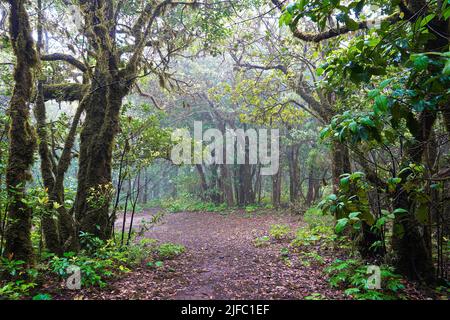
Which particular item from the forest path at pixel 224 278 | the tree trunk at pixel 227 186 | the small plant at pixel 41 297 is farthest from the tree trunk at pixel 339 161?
the tree trunk at pixel 227 186

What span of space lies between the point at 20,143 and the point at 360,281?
5.61m

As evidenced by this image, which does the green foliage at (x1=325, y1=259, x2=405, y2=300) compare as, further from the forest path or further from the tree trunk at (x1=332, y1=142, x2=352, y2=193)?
the tree trunk at (x1=332, y1=142, x2=352, y2=193)

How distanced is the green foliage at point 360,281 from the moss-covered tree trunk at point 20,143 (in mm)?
4820

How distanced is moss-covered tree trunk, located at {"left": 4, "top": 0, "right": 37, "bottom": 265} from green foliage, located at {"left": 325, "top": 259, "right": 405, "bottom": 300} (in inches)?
190

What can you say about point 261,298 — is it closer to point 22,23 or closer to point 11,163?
point 11,163

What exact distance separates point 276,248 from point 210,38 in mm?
Answer: 6263

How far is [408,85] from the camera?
8.66ft

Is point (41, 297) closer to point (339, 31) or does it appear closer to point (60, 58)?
point (339, 31)

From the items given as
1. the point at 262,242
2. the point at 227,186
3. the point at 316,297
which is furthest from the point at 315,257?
the point at 227,186

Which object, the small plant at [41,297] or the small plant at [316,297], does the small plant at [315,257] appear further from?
the small plant at [41,297]

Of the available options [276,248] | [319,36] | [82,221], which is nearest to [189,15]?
[319,36]

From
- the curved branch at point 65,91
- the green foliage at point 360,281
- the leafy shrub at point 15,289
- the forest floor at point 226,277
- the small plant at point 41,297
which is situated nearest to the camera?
the leafy shrub at point 15,289

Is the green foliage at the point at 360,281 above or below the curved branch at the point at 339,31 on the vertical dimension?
below

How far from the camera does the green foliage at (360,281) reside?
13.8ft
